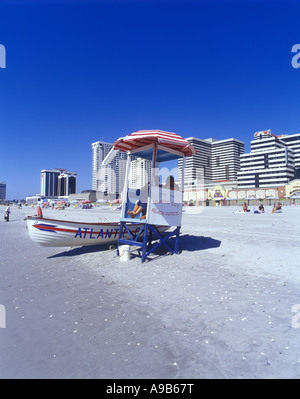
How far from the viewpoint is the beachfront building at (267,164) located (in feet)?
410

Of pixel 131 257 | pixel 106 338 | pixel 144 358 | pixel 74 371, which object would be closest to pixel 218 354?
pixel 144 358

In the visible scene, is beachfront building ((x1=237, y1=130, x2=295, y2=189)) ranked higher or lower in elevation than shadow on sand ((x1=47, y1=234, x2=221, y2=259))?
higher

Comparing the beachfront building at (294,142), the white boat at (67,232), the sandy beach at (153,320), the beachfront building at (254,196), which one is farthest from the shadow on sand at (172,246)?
the beachfront building at (294,142)

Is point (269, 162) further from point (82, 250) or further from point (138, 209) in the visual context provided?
point (82, 250)

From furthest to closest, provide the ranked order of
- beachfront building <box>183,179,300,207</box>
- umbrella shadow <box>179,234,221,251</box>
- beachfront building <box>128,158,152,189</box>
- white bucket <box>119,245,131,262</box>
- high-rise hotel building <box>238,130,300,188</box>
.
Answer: high-rise hotel building <box>238,130,300,188</box> < beachfront building <box>183,179,300,207</box> < beachfront building <box>128,158,152,189</box> < umbrella shadow <box>179,234,221,251</box> < white bucket <box>119,245,131,262</box>

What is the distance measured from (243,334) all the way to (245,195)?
12178cm

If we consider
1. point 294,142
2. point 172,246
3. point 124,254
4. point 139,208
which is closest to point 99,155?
point 139,208

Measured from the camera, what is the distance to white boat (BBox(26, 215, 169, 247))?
906cm

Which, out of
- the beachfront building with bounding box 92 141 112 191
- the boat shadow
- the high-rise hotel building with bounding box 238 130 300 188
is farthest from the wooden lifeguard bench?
the high-rise hotel building with bounding box 238 130 300 188

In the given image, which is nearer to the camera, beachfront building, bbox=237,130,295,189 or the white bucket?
the white bucket

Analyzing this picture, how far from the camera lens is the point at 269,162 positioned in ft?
443

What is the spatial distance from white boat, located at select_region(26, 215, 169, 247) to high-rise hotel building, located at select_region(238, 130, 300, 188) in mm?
131374

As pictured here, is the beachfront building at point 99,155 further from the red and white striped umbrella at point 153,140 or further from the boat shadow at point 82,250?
the boat shadow at point 82,250

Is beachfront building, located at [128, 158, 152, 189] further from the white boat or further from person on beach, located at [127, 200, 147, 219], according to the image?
the white boat
